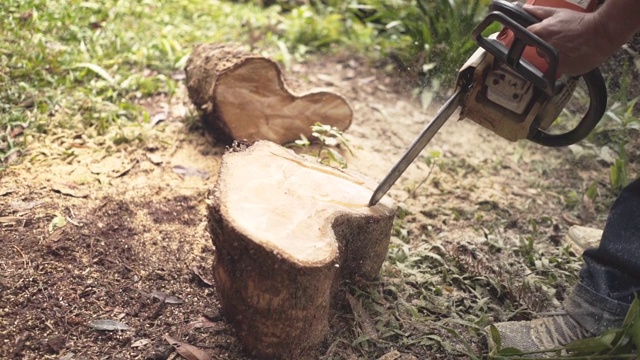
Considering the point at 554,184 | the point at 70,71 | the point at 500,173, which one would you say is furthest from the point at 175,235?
the point at 554,184

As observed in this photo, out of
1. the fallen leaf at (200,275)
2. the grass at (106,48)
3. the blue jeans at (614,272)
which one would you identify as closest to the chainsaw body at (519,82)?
the blue jeans at (614,272)

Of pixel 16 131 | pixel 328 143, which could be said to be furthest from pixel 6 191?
pixel 328 143

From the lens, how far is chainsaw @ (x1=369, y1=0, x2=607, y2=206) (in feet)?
5.39

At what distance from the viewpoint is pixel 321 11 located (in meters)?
Answer: 4.67

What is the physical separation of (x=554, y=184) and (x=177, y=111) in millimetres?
2327

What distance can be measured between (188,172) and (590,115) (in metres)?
1.89

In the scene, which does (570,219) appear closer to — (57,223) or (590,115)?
(590,115)

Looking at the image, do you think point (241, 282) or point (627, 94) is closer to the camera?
point (241, 282)

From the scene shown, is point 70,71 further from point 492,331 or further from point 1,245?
point 492,331

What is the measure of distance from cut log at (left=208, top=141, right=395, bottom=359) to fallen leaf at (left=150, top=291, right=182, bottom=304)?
20 centimetres

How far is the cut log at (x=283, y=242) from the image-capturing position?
5.21 ft

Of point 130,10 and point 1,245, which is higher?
point 130,10

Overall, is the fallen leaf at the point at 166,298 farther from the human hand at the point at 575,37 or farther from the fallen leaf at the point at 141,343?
the human hand at the point at 575,37

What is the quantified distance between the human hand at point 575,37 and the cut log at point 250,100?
1.54 metres
